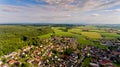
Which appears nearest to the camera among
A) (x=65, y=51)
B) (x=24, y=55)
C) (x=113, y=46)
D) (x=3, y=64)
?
(x=3, y=64)

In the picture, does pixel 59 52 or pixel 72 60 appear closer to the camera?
pixel 72 60

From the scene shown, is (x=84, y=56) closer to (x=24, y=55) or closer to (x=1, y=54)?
(x=24, y=55)

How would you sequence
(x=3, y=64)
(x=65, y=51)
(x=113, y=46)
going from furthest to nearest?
(x=113, y=46), (x=65, y=51), (x=3, y=64)

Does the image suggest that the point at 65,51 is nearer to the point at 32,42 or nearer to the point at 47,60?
the point at 47,60

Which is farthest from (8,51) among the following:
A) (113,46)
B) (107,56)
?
(113,46)

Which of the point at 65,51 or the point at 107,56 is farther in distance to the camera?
the point at 65,51

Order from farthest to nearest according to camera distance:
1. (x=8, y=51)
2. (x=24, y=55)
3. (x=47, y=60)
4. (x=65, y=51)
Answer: (x=65, y=51) < (x=8, y=51) < (x=24, y=55) < (x=47, y=60)

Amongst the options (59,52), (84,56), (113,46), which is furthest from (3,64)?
(113,46)

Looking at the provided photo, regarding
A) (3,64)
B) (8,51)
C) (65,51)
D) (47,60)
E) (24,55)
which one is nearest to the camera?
(3,64)

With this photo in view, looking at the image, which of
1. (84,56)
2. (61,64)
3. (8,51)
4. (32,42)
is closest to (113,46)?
(84,56)
